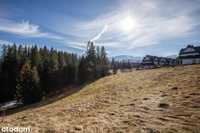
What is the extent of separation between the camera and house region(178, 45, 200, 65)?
5966 cm

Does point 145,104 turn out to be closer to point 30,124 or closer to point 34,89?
point 30,124

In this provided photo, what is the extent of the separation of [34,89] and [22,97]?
312cm

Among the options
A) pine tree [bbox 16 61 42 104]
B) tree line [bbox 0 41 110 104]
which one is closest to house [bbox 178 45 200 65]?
tree line [bbox 0 41 110 104]

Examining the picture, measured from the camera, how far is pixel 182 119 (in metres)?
9.29

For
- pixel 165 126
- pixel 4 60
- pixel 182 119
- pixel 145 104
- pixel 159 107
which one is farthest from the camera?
pixel 4 60

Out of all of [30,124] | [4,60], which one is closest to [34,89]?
[4,60]

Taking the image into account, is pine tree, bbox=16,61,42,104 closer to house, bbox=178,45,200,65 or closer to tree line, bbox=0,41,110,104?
tree line, bbox=0,41,110,104

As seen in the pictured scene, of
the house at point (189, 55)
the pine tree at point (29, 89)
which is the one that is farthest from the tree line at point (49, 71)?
the house at point (189, 55)

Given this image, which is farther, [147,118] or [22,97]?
[22,97]

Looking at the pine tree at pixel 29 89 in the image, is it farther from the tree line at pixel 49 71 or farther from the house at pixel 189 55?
the house at pixel 189 55

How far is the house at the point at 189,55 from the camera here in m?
59.7

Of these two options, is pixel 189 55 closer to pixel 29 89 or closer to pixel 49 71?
pixel 49 71

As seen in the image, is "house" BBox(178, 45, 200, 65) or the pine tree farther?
"house" BBox(178, 45, 200, 65)

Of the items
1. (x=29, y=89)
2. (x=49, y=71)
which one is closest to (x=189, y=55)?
(x=49, y=71)
